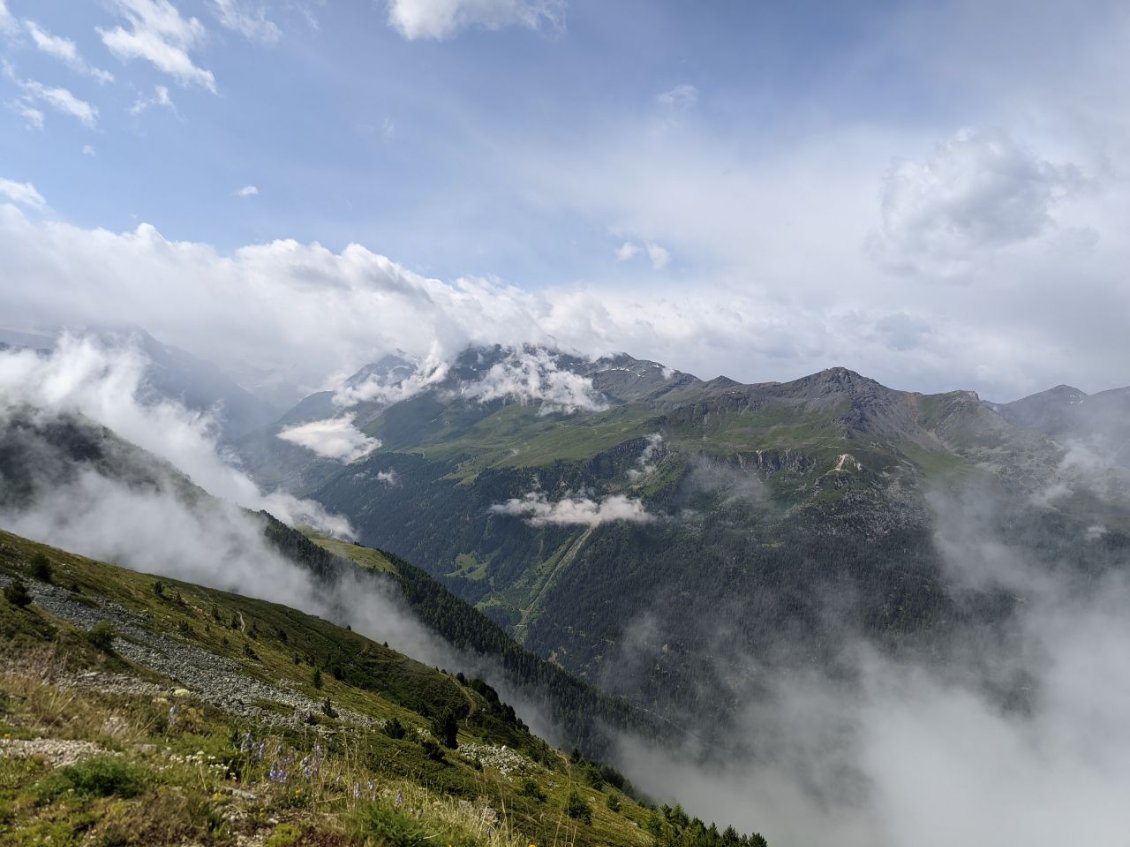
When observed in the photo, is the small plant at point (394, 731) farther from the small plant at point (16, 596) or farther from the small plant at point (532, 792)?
the small plant at point (16, 596)

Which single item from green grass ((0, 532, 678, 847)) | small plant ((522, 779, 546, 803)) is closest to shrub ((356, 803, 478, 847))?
green grass ((0, 532, 678, 847))

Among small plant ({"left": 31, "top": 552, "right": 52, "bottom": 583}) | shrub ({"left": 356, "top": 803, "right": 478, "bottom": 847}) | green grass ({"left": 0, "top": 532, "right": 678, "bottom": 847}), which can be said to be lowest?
small plant ({"left": 31, "top": 552, "right": 52, "bottom": 583})

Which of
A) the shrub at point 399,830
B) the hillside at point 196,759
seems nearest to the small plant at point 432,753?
the hillside at point 196,759

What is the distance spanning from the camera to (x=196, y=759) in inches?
460

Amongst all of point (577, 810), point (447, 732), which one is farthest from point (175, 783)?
point (447, 732)

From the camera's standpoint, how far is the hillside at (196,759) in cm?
878

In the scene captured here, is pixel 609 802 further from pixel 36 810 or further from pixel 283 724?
pixel 36 810

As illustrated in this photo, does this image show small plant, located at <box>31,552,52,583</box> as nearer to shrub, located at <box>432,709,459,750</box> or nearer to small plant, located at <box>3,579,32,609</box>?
small plant, located at <box>3,579,32,609</box>

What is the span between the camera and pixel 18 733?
40.7 ft

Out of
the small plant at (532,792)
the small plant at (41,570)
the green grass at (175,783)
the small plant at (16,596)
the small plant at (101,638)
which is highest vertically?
the green grass at (175,783)

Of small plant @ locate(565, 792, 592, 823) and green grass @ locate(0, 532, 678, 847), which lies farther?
small plant @ locate(565, 792, 592, 823)

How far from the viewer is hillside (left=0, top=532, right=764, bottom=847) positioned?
8.78 metres

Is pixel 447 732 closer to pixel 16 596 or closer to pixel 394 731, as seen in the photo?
pixel 394 731

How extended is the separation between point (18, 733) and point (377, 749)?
21983 mm
